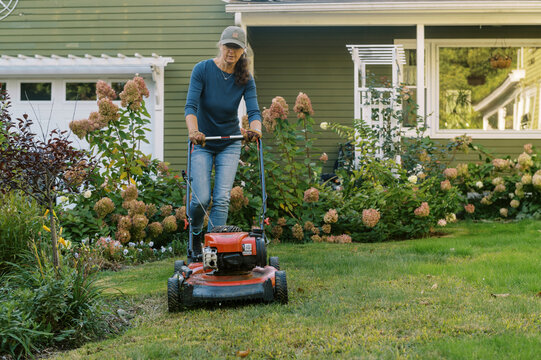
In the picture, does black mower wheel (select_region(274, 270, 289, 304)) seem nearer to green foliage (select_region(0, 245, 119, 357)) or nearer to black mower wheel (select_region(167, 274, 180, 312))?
black mower wheel (select_region(167, 274, 180, 312))

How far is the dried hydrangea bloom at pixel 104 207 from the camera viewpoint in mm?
6675

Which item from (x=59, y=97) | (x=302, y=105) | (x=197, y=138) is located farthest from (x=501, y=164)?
(x=59, y=97)

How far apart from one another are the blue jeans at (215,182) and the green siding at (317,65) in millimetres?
7102

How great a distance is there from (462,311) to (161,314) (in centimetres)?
183

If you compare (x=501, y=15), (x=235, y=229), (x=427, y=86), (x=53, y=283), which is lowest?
(x=53, y=283)

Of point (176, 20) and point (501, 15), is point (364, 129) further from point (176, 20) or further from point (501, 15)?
point (176, 20)

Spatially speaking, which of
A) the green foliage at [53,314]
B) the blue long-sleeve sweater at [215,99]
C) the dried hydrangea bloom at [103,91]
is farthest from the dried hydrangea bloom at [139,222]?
the green foliage at [53,314]

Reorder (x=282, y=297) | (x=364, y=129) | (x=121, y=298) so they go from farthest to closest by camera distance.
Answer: (x=364, y=129) < (x=121, y=298) < (x=282, y=297)

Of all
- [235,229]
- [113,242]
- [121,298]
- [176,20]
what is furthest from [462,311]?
[176,20]

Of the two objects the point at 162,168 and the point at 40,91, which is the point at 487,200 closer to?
the point at 162,168

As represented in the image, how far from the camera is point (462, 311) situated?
12.0 ft

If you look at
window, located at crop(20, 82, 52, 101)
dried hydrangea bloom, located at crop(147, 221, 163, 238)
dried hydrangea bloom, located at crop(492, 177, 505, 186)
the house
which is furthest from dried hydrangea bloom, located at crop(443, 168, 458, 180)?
window, located at crop(20, 82, 52, 101)

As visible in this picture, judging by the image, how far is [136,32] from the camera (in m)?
11.5

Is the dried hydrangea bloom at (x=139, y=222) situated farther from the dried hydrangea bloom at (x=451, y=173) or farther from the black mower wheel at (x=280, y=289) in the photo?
the dried hydrangea bloom at (x=451, y=173)
